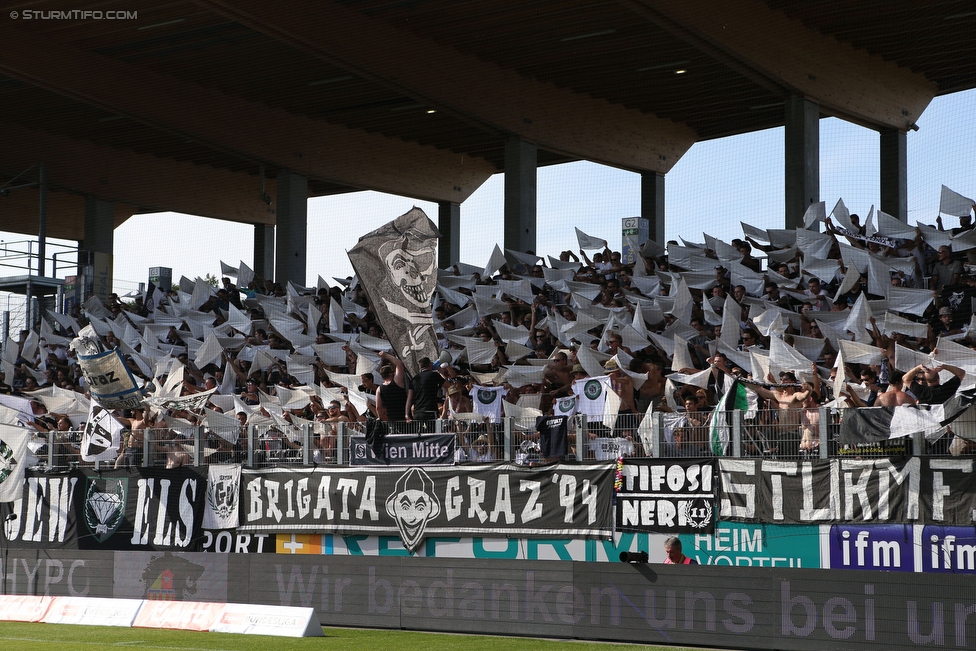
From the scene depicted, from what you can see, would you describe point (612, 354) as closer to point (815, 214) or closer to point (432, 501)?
point (432, 501)

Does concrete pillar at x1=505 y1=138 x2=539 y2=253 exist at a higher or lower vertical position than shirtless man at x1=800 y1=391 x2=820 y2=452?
higher

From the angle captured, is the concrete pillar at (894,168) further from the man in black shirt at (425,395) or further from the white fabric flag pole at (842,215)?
the man in black shirt at (425,395)

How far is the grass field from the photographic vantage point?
500 inches

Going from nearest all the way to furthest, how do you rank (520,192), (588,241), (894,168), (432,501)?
(432,501) < (588,241) < (894,168) < (520,192)

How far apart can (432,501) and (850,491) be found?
541 centimetres

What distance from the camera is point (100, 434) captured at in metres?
18.5

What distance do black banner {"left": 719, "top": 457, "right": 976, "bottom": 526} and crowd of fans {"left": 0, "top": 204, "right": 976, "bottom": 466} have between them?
0.28m

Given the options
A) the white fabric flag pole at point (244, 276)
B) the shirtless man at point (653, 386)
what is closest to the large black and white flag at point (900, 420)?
the shirtless man at point (653, 386)

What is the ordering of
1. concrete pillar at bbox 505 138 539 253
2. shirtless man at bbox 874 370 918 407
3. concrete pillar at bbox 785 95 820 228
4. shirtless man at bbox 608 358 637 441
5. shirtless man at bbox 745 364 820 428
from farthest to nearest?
concrete pillar at bbox 505 138 539 253 < concrete pillar at bbox 785 95 820 228 < shirtless man at bbox 608 358 637 441 < shirtless man at bbox 745 364 820 428 < shirtless man at bbox 874 370 918 407

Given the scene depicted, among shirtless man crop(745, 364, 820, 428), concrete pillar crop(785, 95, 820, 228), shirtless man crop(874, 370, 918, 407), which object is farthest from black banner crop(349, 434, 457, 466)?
concrete pillar crop(785, 95, 820, 228)

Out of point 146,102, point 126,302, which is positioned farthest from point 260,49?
Result: point 126,302

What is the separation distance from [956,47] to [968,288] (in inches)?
463

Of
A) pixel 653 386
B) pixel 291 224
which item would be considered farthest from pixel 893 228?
pixel 291 224

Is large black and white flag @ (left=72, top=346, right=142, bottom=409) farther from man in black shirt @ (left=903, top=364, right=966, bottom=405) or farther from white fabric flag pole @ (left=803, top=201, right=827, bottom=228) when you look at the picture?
white fabric flag pole @ (left=803, top=201, right=827, bottom=228)
